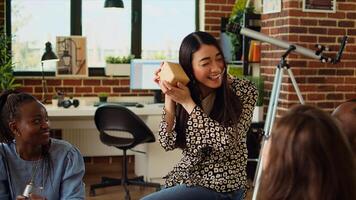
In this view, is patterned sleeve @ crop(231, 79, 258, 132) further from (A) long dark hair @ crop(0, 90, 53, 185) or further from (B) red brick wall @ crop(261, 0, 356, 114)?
(B) red brick wall @ crop(261, 0, 356, 114)

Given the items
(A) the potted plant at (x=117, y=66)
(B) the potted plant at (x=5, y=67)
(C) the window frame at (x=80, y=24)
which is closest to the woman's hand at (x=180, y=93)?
(B) the potted plant at (x=5, y=67)

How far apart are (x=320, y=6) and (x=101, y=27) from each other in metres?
2.22

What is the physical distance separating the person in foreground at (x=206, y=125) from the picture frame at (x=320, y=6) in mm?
2285

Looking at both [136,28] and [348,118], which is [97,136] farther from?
[348,118]

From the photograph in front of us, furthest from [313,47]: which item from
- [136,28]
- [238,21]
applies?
[136,28]

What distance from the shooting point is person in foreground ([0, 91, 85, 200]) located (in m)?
1.89

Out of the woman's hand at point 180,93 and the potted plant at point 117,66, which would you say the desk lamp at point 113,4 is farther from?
the woman's hand at point 180,93

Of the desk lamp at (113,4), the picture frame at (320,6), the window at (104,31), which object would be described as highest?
the desk lamp at (113,4)

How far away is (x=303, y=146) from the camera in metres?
1.04

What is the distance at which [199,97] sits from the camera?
2.11 meters

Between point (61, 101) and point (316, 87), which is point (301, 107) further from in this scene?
point (61, 101)

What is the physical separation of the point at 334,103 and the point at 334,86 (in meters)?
0.14

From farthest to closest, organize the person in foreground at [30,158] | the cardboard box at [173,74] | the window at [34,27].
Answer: the window at [34,27], the cardboard box at [173,74], the person in foreground at [30,158]

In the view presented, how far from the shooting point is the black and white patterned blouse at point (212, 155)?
1.98 metres
